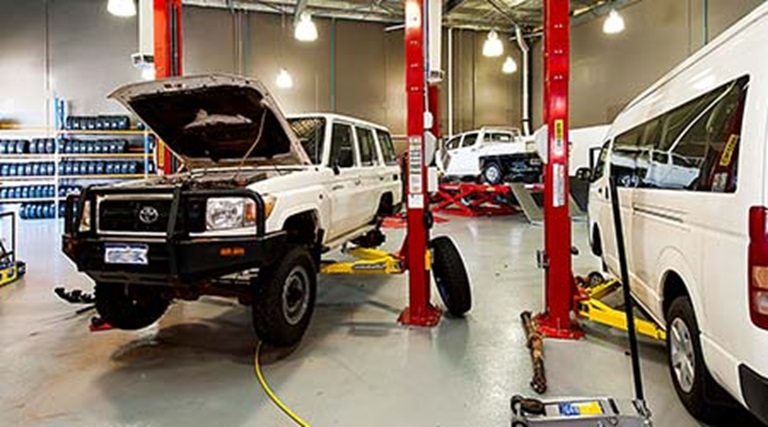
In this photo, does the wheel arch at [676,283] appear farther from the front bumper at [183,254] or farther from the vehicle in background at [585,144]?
the vehicle in background at [585,144]

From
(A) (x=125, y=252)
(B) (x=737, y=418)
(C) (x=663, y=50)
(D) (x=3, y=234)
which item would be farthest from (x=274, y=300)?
(C) (x=663, y=50)

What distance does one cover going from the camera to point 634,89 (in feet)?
45.7

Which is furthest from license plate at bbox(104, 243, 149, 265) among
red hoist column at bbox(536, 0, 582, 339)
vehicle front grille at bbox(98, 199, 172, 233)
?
red hoist column at bbox(536, 0, 582, 339)

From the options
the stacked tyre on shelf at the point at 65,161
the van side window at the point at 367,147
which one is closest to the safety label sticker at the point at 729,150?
the van side window at the point at 367,147

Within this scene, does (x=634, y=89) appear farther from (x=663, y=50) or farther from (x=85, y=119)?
(x=85, y=119)

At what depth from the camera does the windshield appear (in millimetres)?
4449

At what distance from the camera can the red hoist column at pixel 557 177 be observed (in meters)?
3.87

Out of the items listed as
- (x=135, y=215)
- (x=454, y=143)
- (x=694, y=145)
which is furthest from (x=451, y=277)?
(x=454, y=143)

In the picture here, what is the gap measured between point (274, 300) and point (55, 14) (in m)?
15.2

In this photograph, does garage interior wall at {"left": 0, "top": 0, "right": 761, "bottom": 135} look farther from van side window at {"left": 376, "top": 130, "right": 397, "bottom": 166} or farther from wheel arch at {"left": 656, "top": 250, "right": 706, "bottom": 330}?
wheel arch at {"left": 656, "top": 250, "right": 706, "bottom": 330}

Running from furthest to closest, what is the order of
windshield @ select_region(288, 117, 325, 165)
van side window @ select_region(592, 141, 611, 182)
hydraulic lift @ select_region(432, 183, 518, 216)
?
hydraulic lift @ select_region(432, 183, 518, 216) → van side window @ select_region(592, 141, 611, 182) → windshield @ select_region(288, 117, 325, 165)

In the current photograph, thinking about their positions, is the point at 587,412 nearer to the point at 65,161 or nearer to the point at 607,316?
the point at 607,316

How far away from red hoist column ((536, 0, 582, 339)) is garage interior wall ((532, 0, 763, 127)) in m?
9.57

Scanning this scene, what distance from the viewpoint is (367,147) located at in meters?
5.59
